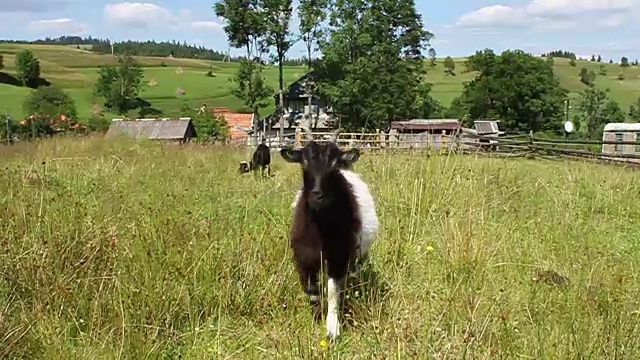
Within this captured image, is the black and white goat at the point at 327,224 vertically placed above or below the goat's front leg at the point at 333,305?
above

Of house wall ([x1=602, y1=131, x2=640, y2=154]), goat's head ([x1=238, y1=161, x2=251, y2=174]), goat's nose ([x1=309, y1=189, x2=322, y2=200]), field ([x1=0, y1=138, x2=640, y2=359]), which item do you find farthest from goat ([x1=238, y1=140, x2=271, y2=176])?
house wall ([x1=602, y1=131, x2=640, y2=154])

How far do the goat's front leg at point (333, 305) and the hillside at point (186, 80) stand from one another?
64.6m

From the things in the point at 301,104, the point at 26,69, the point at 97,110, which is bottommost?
the point at 97,110

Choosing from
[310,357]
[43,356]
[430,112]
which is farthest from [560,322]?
[430,112]

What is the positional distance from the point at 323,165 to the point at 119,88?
8109 centimetres

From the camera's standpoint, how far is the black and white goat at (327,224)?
522 cm

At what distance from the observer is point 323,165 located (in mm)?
5355

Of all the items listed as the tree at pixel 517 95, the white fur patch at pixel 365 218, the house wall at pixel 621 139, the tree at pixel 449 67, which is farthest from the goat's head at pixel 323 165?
the tree at pixel 449 67

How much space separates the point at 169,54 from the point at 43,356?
514 feet

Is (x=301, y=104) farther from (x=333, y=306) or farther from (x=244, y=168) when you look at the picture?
(x=333, y=306)

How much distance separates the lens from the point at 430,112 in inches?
2517

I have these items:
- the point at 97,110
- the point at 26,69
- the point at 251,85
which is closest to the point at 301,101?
the point at 251,85

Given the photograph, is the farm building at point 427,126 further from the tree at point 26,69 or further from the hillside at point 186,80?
the tree at point 26,69

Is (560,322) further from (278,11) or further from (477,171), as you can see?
(278,11)
